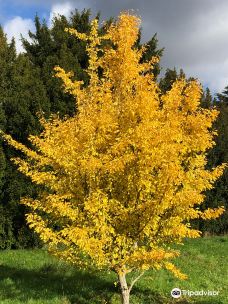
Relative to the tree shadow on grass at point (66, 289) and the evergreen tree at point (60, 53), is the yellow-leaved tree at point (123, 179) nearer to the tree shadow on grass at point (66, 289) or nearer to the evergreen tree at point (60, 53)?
the tree shadow on grass at point (66, 289)

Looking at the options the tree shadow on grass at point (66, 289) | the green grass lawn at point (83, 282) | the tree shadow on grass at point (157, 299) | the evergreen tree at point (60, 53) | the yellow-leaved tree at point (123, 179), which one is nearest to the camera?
the yellow-leaved tree at point (123, 179)

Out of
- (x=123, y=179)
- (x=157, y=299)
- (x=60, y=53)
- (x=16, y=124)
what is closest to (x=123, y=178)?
(x=123, y=179)

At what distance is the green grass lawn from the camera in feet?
33.6

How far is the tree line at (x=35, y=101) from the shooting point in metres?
15.2

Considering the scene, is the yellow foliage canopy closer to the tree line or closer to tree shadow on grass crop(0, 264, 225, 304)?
tree shadow on grass crop(0, 264, 225, 304)

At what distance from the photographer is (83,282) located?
37.6 feet

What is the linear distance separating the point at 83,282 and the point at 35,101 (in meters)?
7.28

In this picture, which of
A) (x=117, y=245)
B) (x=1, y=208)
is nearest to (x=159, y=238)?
(x=117, y=245)

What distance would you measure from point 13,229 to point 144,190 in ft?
27.5

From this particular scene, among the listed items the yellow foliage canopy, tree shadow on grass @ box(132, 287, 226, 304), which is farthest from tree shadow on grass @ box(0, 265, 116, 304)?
the yellow foliage canopy

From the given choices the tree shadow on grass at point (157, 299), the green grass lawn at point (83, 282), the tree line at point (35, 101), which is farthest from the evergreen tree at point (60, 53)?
the tree shadow on grass at point (157, 299)

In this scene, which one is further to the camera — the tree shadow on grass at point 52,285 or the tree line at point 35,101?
the tree line at point 35,101

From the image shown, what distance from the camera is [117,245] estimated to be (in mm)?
8352

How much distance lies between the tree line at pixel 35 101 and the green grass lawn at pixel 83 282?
4.99 ft
